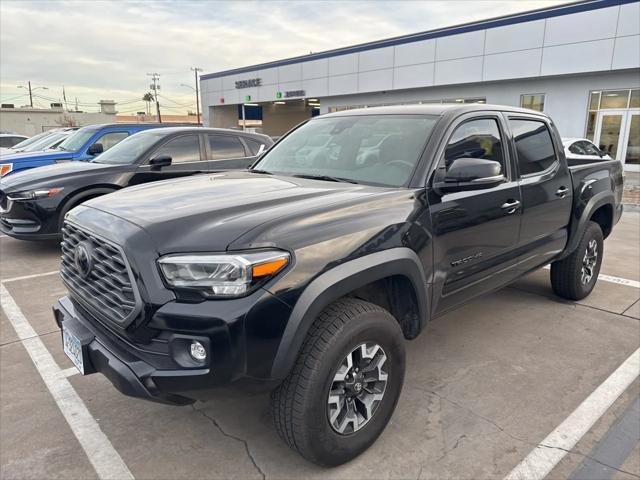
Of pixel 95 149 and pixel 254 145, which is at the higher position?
pixel 254 145

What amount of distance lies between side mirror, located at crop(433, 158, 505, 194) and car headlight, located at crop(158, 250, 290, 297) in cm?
133

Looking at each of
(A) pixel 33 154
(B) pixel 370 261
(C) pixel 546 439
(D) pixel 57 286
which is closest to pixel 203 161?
(D) pixel 57 286

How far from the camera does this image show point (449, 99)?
2373 cm

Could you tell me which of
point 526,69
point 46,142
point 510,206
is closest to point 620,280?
point 510,206

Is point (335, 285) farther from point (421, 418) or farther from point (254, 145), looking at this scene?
point (254, 145)

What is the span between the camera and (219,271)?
79.4 inches

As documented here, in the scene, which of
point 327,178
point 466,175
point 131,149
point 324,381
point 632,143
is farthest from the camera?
point 632,143

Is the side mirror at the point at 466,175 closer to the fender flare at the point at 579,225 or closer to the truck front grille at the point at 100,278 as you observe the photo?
the truck front grille at the point at 100,278

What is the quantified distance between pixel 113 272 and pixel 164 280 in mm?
370

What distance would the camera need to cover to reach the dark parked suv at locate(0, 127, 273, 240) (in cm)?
609

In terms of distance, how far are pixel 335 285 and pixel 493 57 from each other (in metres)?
22.2

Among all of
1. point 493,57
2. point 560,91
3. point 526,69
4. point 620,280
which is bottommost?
point 620,280

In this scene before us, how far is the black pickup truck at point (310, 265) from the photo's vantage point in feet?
6.66

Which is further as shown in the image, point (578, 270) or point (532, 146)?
point (578, 270)
